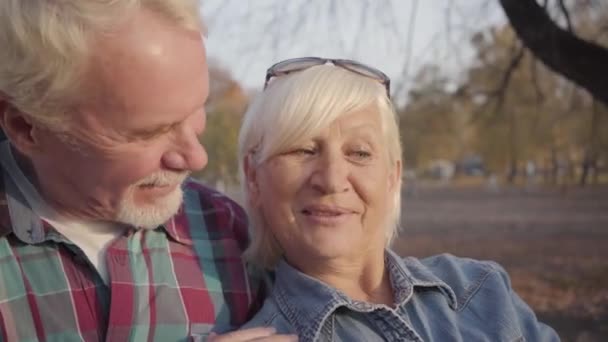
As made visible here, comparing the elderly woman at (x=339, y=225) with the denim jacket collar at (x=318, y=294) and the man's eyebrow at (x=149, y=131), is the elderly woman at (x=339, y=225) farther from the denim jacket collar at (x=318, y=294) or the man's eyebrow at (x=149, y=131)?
the man's eyebrow at (x=149, y=131)

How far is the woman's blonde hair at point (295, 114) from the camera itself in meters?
1.85

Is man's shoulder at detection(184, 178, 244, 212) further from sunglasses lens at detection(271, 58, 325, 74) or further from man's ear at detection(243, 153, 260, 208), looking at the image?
sunglasses lens at detection(271, 58, 325, 74)

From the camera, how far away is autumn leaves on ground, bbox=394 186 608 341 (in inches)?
356

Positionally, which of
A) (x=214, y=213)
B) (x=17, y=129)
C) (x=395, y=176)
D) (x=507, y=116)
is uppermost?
(x=17, y=129)

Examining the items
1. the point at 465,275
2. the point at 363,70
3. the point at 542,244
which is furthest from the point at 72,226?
the point at 542,244

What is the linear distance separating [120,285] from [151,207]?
193mm

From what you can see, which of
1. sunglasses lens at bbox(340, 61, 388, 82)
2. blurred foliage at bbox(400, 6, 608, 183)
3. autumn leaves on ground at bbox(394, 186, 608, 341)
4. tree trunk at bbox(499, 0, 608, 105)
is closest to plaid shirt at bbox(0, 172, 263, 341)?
sunglasses lens at bbox(340, 61, 388, 82)

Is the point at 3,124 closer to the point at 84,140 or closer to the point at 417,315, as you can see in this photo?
the point at 84,140

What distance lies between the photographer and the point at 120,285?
5.58ft

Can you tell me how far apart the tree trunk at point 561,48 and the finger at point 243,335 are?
17.3 ft

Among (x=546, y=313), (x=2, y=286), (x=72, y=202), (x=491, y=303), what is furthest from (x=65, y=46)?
(x=546, y=313)

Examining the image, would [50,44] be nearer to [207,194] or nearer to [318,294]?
[207,194]

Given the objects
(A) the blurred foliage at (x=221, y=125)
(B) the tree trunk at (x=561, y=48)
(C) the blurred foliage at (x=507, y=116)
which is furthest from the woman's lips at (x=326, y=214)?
(B) the tree trunk at (x=561, y=48)

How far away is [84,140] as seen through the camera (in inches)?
65.9
